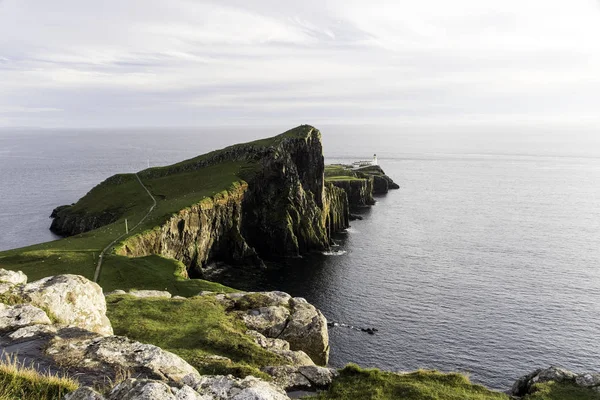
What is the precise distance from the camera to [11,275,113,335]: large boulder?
21861 millimetres

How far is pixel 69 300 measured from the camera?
22.7 metres

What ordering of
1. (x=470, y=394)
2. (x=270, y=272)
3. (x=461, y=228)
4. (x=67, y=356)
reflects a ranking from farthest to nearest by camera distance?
1. (x=461, y=228)
2. (x=270, y=272)
3. (x=470, y=394)
4. (x=67, y=356)

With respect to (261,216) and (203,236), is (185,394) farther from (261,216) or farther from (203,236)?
(261,216)

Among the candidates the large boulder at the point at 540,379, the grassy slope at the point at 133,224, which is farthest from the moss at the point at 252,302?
the large boulder at the point at 540,379

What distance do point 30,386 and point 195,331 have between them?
20.9 m

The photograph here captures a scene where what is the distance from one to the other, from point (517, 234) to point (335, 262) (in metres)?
62.7

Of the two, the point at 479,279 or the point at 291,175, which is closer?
the point at 479,279

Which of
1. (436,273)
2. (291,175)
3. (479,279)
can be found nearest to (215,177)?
(291,175)

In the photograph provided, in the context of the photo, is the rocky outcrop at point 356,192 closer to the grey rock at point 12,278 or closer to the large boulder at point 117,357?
the grey rock at point 12,278

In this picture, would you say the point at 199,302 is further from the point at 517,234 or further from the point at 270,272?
the point at 517,234

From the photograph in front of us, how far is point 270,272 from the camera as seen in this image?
98.6m

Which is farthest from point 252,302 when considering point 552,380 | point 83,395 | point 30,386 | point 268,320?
point 83,395

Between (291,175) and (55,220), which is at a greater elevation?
(291,175)

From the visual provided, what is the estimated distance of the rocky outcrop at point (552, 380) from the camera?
25203 millimetres
